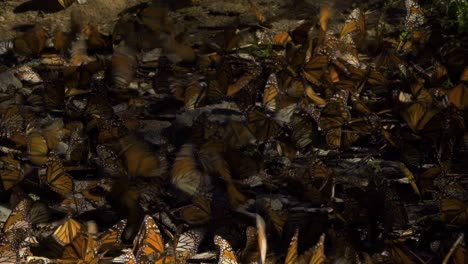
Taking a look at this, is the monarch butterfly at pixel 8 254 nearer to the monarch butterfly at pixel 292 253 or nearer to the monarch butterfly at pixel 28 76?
the monarch butterfly at pixel 292 253

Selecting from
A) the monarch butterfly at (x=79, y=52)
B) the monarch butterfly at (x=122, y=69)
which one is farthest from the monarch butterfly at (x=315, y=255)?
the monarch butterfly at (x=79, y=52)

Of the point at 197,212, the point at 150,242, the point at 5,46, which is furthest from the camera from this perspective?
the point at 5,46

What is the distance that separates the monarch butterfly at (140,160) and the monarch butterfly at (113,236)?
16.6 inches

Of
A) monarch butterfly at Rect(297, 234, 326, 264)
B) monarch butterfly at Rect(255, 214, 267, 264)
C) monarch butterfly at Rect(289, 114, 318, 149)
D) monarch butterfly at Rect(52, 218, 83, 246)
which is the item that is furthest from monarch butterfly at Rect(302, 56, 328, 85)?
monarch butterfly at Rect(52, 218, 83, 246)

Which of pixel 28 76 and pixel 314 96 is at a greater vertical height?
pixel 314 96

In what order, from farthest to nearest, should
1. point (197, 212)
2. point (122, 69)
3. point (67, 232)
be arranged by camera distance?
point (122, 69), point (197, 212), point (67, 232)

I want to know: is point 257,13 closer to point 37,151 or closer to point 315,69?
point 315,69

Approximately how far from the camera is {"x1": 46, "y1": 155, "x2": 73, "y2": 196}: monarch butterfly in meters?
3.73

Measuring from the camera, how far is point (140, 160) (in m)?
3.88

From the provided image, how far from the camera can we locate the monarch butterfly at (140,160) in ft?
12.7

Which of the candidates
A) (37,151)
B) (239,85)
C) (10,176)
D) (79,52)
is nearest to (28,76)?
(79,52)

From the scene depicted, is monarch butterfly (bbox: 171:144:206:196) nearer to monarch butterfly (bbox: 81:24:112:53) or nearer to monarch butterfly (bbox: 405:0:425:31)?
monarch butterfly (bbox: 81:24:112:53)

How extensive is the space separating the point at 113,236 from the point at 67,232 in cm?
20

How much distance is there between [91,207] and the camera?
12.6 ft
